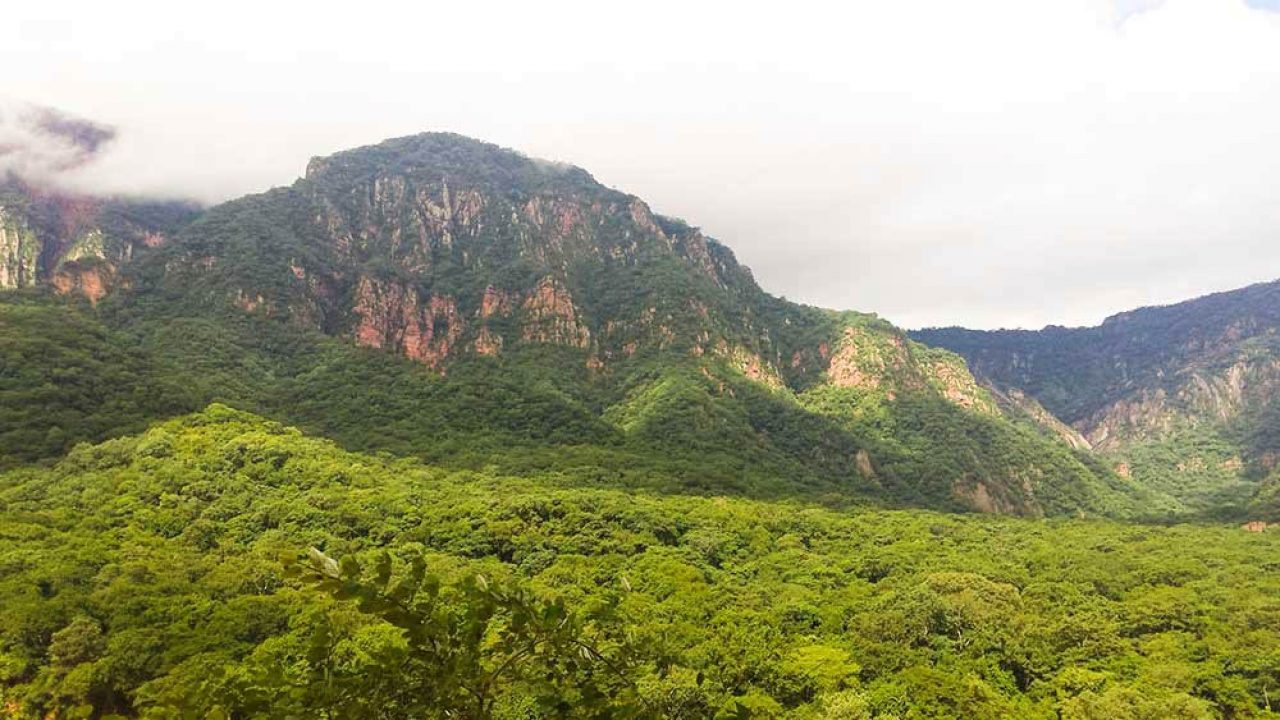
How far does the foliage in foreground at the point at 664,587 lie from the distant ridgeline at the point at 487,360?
19.1 metres

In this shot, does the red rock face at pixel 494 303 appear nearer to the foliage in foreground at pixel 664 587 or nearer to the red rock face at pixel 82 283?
the red rock face at pixel 82 283

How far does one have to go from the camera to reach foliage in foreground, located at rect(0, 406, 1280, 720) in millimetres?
36094

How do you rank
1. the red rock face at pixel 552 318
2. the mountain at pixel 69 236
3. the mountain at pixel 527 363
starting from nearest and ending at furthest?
the mountain at pixel 527 363, the mountain at pixel 69 236, the red rock face at pixel 552 318

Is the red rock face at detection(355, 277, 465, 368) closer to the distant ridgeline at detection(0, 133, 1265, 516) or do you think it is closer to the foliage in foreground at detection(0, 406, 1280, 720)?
the distant ridgeline at detection(0, 133, 1265, 516)

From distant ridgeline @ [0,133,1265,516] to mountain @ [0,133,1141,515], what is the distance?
1.88 ft

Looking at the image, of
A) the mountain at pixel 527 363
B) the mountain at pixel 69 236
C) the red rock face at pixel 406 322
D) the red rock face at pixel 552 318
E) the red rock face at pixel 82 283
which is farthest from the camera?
the red rock face at pixel 552 318

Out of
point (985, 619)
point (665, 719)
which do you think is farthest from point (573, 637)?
point (985, 619)

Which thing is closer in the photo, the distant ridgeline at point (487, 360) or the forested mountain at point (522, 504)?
the forested mountain at point (522, 504)

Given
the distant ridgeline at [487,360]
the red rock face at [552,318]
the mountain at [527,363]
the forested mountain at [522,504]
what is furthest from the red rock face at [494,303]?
the red rock face at [552,318]

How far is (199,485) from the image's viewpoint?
217ft

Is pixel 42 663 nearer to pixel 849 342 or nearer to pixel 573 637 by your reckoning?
pixel 573 637

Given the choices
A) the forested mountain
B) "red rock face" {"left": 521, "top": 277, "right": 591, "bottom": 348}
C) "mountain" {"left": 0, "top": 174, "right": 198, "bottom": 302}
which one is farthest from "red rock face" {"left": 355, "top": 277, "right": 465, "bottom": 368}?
"mountain" {"left": 0, "top": 174, "right": 198, "bottom": 302}

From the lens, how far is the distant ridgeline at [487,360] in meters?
99.0

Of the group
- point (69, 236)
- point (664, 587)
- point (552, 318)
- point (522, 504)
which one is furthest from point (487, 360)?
point (664, 587)
